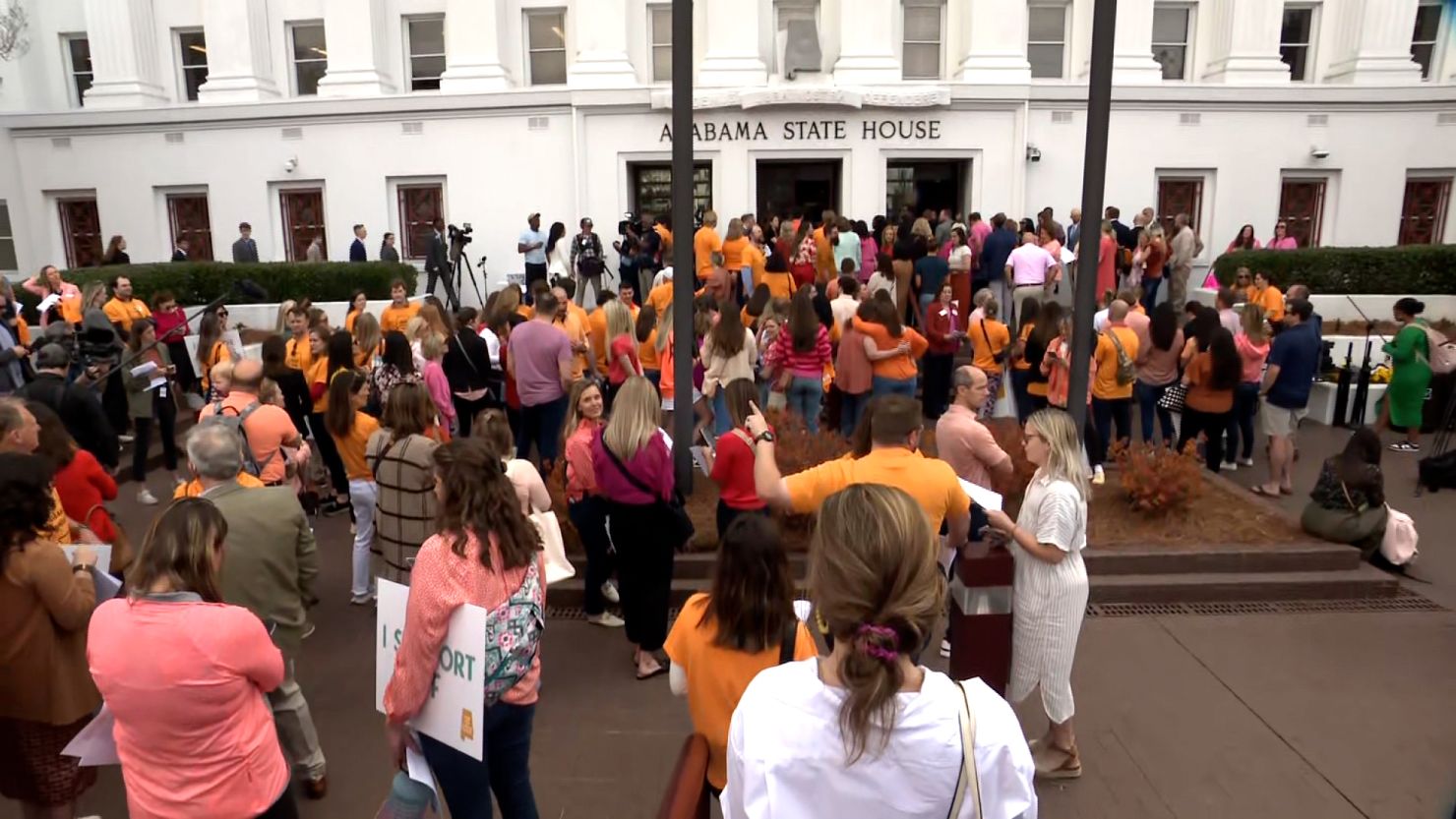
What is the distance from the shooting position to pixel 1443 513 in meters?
8.45

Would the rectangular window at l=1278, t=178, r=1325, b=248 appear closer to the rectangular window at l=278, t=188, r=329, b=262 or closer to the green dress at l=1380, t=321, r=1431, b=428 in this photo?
the green dress at l=1380, t=321, r=1431, b=428

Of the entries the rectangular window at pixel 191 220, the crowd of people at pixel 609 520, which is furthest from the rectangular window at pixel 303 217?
the crowd of people at pixel 609 520

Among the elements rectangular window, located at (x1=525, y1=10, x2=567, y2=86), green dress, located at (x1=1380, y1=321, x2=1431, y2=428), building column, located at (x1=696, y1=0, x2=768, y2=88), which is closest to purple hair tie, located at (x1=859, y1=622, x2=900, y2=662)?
green dress, located at (x1=1380, y1=321, x2=1431, y2=428)

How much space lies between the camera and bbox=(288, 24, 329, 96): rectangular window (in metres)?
20.9

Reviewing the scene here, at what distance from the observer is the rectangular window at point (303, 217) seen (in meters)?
20.2

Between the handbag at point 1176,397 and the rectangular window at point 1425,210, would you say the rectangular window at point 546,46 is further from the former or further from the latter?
the rectangular window at point 1425,210

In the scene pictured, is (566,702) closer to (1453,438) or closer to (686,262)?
(686,262)

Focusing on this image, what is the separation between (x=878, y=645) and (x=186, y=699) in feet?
7.21

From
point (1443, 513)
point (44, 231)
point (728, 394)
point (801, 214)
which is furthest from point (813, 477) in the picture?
point (44, 231)

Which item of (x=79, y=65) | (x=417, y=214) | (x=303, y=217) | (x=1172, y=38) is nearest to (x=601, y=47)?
(x=417, y=214)

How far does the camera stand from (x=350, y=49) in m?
19.7

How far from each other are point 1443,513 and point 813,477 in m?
7.55

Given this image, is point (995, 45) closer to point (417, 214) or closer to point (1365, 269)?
point (1365, 269)

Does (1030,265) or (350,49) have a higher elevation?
(350,49)
